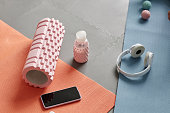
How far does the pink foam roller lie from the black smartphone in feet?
0.24

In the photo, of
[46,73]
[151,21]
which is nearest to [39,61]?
[46,73]

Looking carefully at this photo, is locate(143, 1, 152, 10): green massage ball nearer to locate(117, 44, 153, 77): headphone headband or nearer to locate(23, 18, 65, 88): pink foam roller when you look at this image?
locate(117, 44, 153, 77): headphone headband

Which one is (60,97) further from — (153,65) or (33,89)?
(153,65)

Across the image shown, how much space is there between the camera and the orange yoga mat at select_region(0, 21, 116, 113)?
145 cm

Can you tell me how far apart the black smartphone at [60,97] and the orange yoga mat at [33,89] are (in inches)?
1.0

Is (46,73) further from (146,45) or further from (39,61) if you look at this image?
(146,45)

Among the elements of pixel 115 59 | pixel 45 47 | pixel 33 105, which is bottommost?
pixel 33 105

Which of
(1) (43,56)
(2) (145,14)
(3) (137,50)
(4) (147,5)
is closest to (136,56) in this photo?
(3) (137,50)

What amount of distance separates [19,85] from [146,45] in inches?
33.2

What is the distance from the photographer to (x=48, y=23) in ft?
5.25

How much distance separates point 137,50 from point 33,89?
0.66 metres

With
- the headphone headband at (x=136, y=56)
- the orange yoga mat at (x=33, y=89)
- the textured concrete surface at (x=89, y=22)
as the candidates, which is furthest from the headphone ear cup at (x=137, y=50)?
the orange yoga mat at (x=33, y=89)

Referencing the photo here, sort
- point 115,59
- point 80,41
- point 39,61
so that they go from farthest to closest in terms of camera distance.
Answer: point 115,59 < point 80,41 < point 39,61

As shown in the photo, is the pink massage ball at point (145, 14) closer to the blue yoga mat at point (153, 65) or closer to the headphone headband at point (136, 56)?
the blue yoga mat at point (153, 65)
